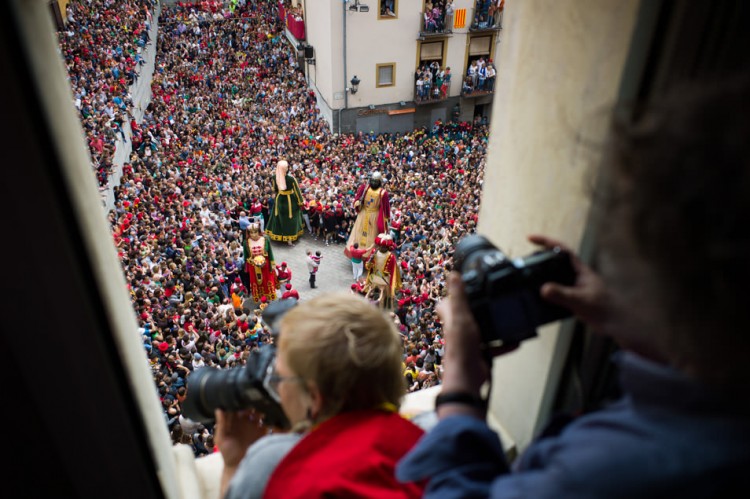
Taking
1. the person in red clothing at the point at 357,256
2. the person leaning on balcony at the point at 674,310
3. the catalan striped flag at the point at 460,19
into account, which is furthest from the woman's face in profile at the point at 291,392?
the catalan striped flag at the point at 460,19

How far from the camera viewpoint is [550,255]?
105 cm

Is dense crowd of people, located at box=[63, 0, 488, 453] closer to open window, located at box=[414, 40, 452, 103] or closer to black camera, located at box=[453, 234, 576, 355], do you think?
open window, located at box=[414, 40, 452, 103]

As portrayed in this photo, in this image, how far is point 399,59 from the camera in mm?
13609

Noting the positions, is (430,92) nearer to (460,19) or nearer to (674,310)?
(460,19)

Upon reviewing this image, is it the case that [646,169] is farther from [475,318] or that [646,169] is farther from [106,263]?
[106,263]

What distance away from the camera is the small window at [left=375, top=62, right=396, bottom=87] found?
13617 mm

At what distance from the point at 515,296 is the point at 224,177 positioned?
10135 mm

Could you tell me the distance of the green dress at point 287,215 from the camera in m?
8.97

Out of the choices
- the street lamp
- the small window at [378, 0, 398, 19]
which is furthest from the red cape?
the small window at [378, 0, 398, 19]

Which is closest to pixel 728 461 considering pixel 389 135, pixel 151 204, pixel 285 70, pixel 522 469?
pixel 522 469

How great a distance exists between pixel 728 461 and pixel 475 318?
49 cm

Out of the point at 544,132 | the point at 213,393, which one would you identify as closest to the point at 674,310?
the point at 544,132

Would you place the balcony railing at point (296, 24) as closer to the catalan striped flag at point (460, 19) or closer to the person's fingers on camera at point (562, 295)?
the catalan striped flag at point (460, 19)

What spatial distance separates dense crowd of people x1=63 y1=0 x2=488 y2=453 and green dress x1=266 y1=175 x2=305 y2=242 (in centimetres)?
31
